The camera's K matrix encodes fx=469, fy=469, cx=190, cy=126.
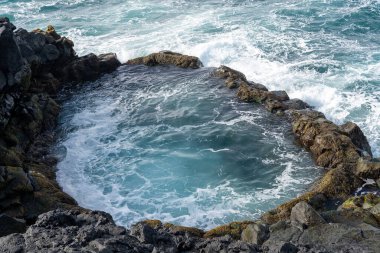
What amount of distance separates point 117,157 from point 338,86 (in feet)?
50.5

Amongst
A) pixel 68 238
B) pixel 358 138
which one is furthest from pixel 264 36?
pixel 68 238

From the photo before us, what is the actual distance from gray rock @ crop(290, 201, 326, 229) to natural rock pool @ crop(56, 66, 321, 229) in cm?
305

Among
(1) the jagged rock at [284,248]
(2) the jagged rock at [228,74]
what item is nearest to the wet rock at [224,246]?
(1) the jagged rock at [284,248]

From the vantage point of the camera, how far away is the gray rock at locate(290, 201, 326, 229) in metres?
15.2

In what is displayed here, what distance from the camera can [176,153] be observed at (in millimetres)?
24359

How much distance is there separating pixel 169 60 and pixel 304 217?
20850 mm

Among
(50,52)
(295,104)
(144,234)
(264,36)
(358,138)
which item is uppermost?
(50,52)

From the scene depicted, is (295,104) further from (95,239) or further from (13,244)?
(13,244)

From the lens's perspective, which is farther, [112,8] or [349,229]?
[112,8]

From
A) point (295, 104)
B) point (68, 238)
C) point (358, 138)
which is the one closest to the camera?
point (68, 238)

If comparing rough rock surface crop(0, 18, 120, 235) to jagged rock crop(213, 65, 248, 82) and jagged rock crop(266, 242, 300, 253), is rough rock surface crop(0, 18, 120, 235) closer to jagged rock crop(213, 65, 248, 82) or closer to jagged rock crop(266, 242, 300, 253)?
jagged rock crop(266, 242, 300, 253)

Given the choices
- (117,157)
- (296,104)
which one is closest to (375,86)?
(296,104)

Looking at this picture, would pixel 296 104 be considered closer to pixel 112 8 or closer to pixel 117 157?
pixel 117 157

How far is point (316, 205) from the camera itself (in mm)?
18797
